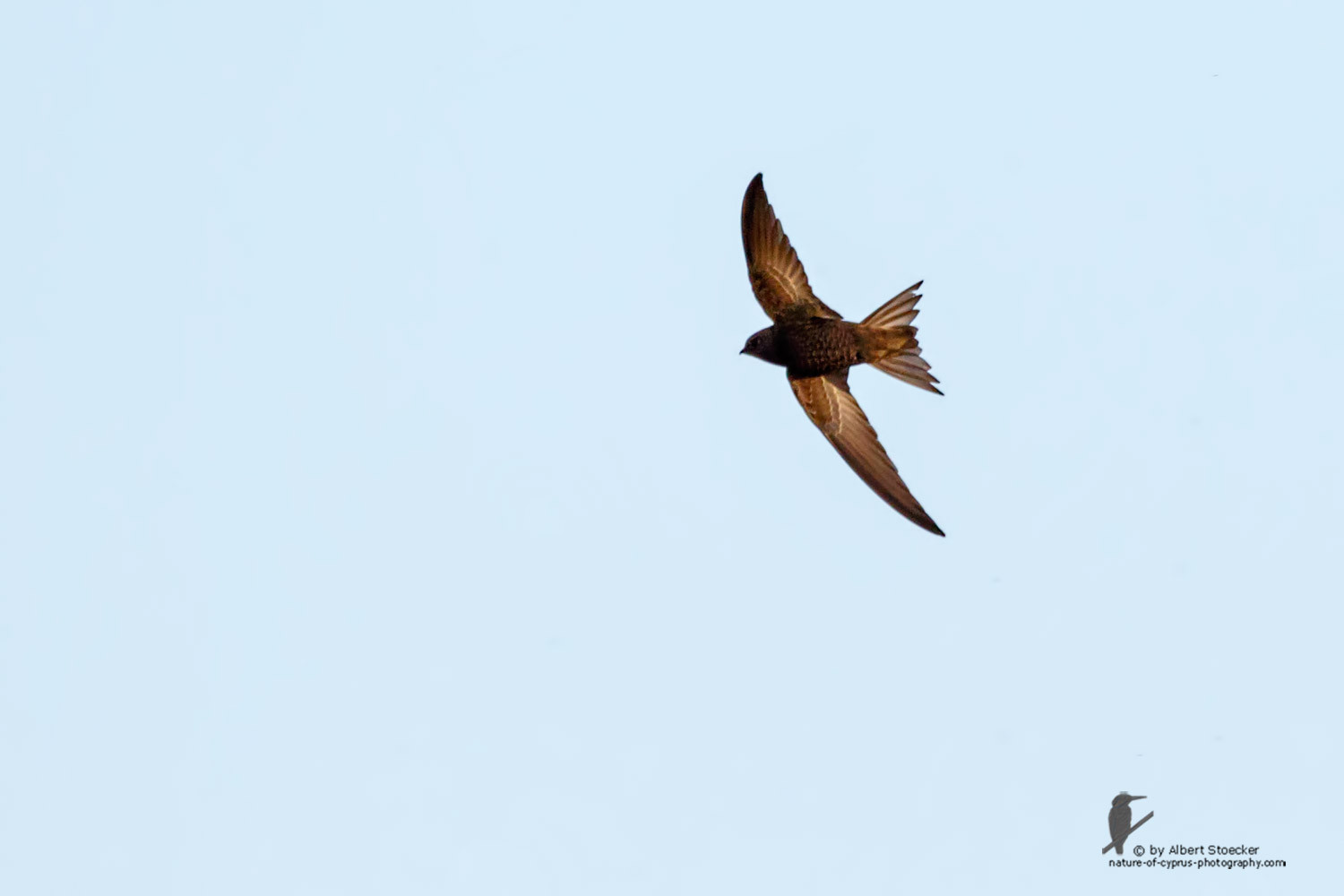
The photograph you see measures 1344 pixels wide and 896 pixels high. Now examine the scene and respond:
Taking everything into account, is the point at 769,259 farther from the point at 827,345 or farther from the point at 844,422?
the point at 844,422

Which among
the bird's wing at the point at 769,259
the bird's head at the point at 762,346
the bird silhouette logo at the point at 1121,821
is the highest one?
the bird's wing at the point at 769,259

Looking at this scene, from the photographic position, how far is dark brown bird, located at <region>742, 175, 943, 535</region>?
44.5 ft

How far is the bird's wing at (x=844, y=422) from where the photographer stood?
45.0 feet

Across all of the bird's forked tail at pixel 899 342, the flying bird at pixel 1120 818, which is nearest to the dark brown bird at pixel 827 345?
the bird's forked tail at pixel 899 342

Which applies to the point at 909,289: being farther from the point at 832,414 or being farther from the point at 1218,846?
the point at 1218,846

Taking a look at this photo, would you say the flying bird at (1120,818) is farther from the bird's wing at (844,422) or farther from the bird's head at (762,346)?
the bird's head at (762,346)

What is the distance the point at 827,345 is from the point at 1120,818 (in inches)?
211

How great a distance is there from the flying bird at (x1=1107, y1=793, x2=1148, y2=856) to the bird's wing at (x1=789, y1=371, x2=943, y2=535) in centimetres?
382

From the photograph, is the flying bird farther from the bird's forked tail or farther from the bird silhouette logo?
the bird's forked tail

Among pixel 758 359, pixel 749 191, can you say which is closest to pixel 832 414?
pixel 758 359

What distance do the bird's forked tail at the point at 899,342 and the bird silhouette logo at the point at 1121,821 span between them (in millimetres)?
4362

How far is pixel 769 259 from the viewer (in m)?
14.4

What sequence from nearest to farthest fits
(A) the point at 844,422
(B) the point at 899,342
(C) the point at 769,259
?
1. (B) the point at 899,342
2. (A) the point at 844,422
3. (C) the point at 769,259

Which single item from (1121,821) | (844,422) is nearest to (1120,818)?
(1121,821)
